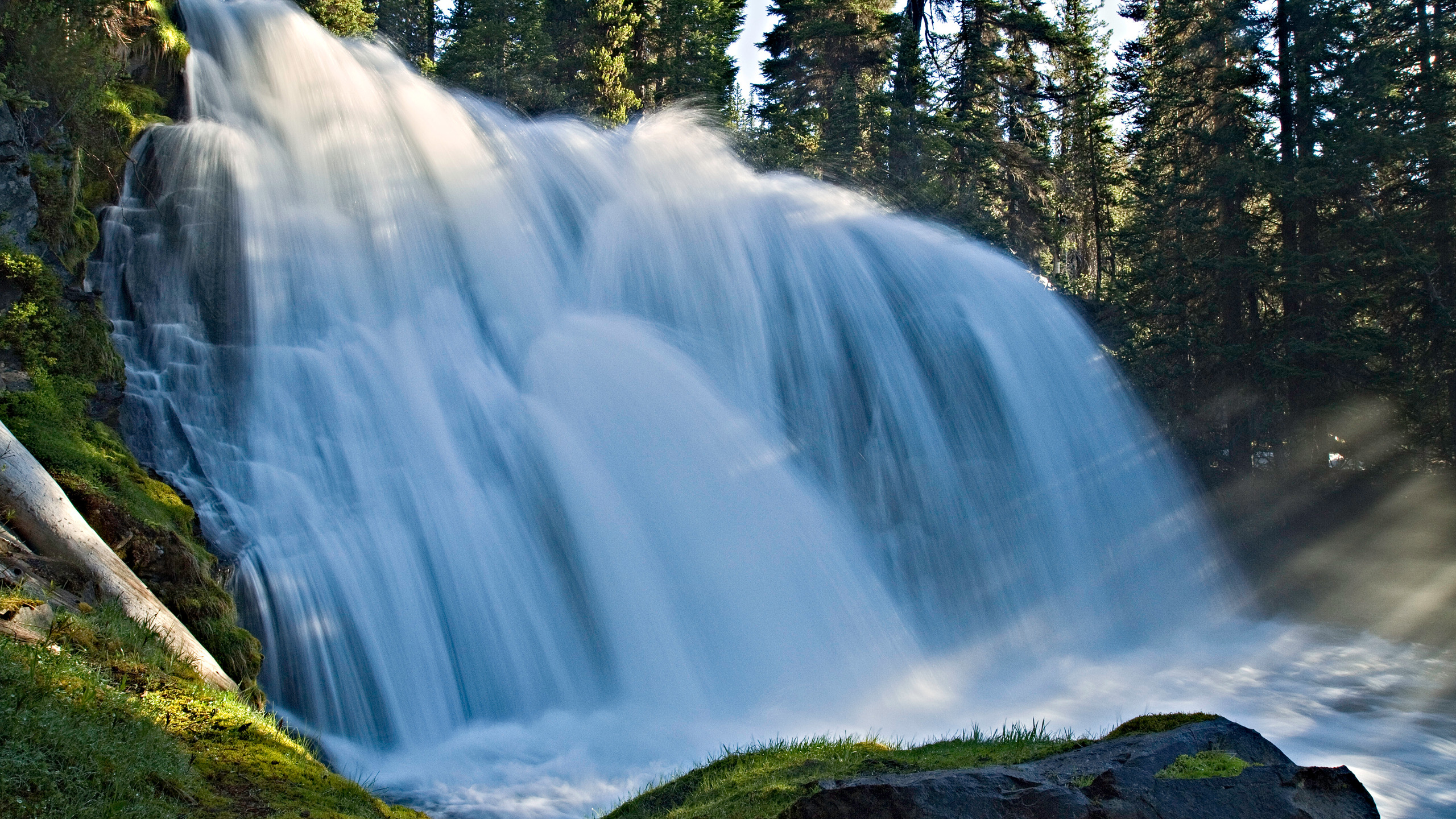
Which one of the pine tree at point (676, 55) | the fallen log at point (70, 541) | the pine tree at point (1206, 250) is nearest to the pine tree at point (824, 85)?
Answer: the pine tree at point (676, 55)

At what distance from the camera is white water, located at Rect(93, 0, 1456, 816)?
8.97m

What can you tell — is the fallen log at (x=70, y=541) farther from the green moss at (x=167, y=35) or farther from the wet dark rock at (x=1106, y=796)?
the green moss at (x=167, y=35)

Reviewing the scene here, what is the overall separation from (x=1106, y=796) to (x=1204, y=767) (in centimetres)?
50

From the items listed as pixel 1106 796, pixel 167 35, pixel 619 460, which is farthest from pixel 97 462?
pixel 167 35

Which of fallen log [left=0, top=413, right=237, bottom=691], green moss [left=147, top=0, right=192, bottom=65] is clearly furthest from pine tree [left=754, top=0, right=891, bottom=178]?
fallen log [left=0, top=413, right=237, bottom=691]

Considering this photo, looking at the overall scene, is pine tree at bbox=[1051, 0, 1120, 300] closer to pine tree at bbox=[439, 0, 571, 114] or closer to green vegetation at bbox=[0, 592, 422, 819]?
pine tree at bbox=[439, 0, 571, 114]

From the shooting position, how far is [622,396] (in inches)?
484

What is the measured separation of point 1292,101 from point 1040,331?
9.82m

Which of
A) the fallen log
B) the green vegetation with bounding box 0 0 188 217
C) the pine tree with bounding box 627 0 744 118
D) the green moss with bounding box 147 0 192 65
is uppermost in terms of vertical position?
the pine tree with bounding box 627 0 744 118

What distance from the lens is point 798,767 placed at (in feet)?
16.7

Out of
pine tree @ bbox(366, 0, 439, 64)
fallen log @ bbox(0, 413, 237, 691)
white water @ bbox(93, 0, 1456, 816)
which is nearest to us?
fallen log @ bbox(0, 413, 237, 691)

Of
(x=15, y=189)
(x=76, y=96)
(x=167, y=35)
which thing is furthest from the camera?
(x=167, y=35)

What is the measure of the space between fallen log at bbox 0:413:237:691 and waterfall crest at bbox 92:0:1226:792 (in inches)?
89.0

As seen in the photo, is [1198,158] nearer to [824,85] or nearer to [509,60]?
[824,85]
